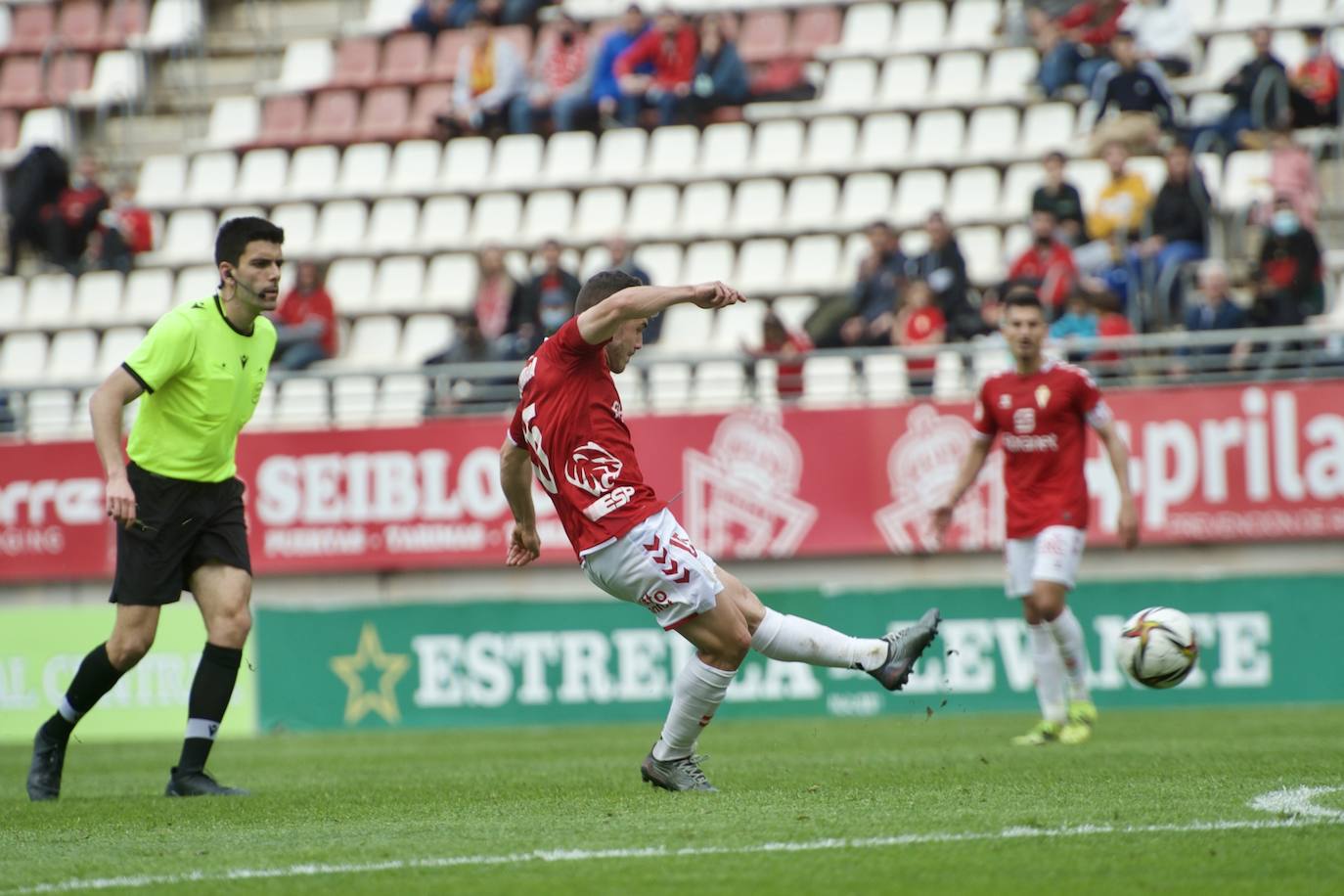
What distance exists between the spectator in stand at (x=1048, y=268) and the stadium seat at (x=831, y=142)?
400cm

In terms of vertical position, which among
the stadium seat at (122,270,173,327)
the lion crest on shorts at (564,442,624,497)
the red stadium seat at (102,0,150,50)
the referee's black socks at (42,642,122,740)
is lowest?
the referee's black socks at (42,642,122,740)

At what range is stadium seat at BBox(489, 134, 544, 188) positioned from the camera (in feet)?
70.6

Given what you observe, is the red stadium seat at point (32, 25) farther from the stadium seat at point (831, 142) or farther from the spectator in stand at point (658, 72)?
the stadium seat at point (831, 142)

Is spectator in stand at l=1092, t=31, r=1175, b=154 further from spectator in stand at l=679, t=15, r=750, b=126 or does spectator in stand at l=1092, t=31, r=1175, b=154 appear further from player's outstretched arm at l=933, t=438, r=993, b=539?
player's outstretched arm at l=933, t=438, r=993, b=539

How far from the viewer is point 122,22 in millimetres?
25250

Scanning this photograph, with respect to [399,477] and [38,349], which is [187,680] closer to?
[399,477]

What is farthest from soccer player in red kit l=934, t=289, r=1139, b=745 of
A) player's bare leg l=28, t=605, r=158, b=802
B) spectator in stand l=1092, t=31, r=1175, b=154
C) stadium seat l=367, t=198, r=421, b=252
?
stadium seat l=367, t=198, r=421, b=252

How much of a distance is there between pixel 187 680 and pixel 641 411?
14.5ft

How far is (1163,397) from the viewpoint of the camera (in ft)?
51.3

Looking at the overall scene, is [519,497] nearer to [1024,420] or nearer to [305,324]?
[1024,420]

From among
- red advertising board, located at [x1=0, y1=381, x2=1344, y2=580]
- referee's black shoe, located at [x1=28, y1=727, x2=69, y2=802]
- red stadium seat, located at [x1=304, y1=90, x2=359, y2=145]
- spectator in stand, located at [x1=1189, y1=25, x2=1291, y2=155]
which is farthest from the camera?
red stadium seat, located at [x1=304, y1=90, x2=359, y2=145]

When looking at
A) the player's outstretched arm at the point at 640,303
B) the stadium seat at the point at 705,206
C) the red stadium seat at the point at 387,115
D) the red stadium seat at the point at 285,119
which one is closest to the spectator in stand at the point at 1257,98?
the stadium seat at the point at 705,206

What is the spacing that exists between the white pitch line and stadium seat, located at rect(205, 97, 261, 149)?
63.5ft

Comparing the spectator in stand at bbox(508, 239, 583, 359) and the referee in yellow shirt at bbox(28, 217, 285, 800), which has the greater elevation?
the spectator in stand at bbox(508, 239, 583, 359)
